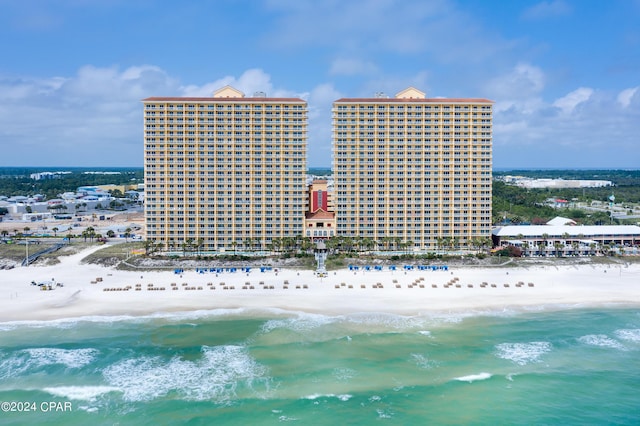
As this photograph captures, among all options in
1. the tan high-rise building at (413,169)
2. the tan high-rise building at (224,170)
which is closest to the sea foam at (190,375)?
the tan high-rise building at (224,170)

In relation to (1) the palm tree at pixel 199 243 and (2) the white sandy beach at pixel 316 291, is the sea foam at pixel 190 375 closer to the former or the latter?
(2) the white sandy beach at pixel 316 291

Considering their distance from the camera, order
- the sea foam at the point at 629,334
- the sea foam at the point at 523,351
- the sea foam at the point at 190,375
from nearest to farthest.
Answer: the sea foam at the point at 190,375, the sea foam at the point at 523,351, the sea foam at the point at 629,334

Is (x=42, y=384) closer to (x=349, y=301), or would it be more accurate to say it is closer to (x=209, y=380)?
(x=209, y=380)

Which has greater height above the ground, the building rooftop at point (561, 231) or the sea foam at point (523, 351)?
the building rooftop at point (561, 231)

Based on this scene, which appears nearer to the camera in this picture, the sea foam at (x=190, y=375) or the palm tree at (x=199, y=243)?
the sea foam at (x=190, y=375)

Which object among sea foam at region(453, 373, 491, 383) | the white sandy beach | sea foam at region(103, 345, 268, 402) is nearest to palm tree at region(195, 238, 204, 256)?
the white sandy beach

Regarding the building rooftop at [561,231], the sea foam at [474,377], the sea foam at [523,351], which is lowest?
the sea foam at [474,377]

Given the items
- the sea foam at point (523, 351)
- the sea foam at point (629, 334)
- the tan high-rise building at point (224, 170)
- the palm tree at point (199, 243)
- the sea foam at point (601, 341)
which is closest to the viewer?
the sea foam at point (523, 351)
